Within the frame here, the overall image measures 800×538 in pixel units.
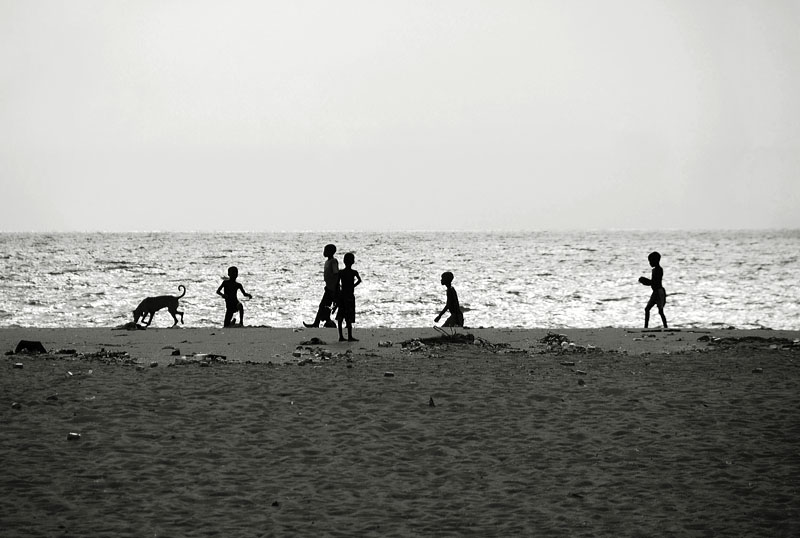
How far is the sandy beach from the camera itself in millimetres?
7340

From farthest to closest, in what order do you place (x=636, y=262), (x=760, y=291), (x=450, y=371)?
(x=636, y=262)
(x=760, y=291)
(x=450, y=371)

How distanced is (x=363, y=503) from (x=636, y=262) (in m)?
88.4

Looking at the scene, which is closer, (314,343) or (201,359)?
(201,359)

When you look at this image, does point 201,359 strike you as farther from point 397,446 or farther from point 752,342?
point 752,342

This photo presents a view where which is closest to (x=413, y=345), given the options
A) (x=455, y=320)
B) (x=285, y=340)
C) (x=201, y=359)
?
(x=285, y=340)

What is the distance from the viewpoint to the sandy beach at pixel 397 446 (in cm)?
734

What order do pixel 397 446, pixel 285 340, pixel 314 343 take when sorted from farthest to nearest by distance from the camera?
pixel 285 340
pixel 314 343
pixel 397 446

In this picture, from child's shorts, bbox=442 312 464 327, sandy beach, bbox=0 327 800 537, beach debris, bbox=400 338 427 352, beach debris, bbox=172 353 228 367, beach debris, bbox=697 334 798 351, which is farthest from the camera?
child's shorts, bbox=442 312 464 327

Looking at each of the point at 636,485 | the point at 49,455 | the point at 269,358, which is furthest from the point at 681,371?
the point at 49,455

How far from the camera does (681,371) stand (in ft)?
42.3

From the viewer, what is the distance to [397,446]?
9.12 m

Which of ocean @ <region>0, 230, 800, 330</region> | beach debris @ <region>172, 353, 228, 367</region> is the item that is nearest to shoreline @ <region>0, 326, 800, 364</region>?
beach debris @ <region>172, 353, 228, 367</region>

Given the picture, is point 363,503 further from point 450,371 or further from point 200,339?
point 200,339

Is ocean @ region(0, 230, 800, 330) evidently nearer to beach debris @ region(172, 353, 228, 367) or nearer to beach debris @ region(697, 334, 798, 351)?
beach debris @ region(697, 334, 798, 351)
